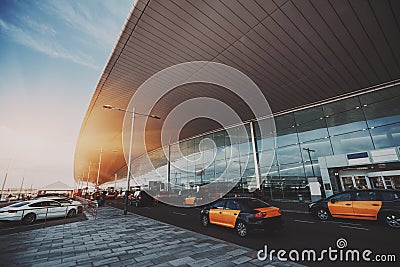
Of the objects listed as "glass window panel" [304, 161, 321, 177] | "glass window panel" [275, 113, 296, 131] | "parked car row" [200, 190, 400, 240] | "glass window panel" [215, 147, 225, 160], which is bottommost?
"parked car row" [200, 190, 400, 240]

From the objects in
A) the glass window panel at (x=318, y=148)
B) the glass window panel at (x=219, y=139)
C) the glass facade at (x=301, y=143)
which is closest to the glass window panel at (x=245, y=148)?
the glass facade at (x=301, y=143)

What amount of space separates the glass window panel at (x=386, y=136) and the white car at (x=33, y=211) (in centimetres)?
2260

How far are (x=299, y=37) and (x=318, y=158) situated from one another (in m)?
12.1

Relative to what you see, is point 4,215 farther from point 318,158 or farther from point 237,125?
point 318,158

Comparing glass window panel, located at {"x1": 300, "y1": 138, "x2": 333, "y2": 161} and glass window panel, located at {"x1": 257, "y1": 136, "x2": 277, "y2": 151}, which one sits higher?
glass window panel, located at {"x1": 257, "y1": 136, "x2": 277, "y2": 151}

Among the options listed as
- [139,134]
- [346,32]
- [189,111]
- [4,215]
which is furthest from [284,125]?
[4,215]

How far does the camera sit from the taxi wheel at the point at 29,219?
1073 cm

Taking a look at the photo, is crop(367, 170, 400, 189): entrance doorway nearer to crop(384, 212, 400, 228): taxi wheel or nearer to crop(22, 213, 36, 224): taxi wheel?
crop(384, 212, 400, 228): taxi wheel

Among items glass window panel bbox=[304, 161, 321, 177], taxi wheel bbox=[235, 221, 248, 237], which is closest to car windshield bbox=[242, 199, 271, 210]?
taxi wheel bbox=[235, 221, 248, 237]

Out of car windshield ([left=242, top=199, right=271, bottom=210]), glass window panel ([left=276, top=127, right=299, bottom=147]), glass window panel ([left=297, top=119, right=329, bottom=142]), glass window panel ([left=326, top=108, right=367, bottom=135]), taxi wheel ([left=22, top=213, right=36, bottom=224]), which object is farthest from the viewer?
glass window panel ([left=276, top=127, right=299, bottom=147])

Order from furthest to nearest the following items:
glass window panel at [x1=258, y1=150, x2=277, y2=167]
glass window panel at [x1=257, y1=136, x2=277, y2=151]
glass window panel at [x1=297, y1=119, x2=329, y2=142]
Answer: glass window panel at [x1=257, y1=136, x2=277, y2=151] < glass window panel at [x1=258, y1=150, x2=277, y2=167] < glass window panel at [x1=297, y1=119, x2=329, y2=142]

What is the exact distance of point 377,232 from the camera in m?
6.88

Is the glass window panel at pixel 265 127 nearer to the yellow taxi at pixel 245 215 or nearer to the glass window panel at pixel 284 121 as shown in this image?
the glass window panel at pixel 284 121

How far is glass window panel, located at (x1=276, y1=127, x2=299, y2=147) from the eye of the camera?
19.3m
